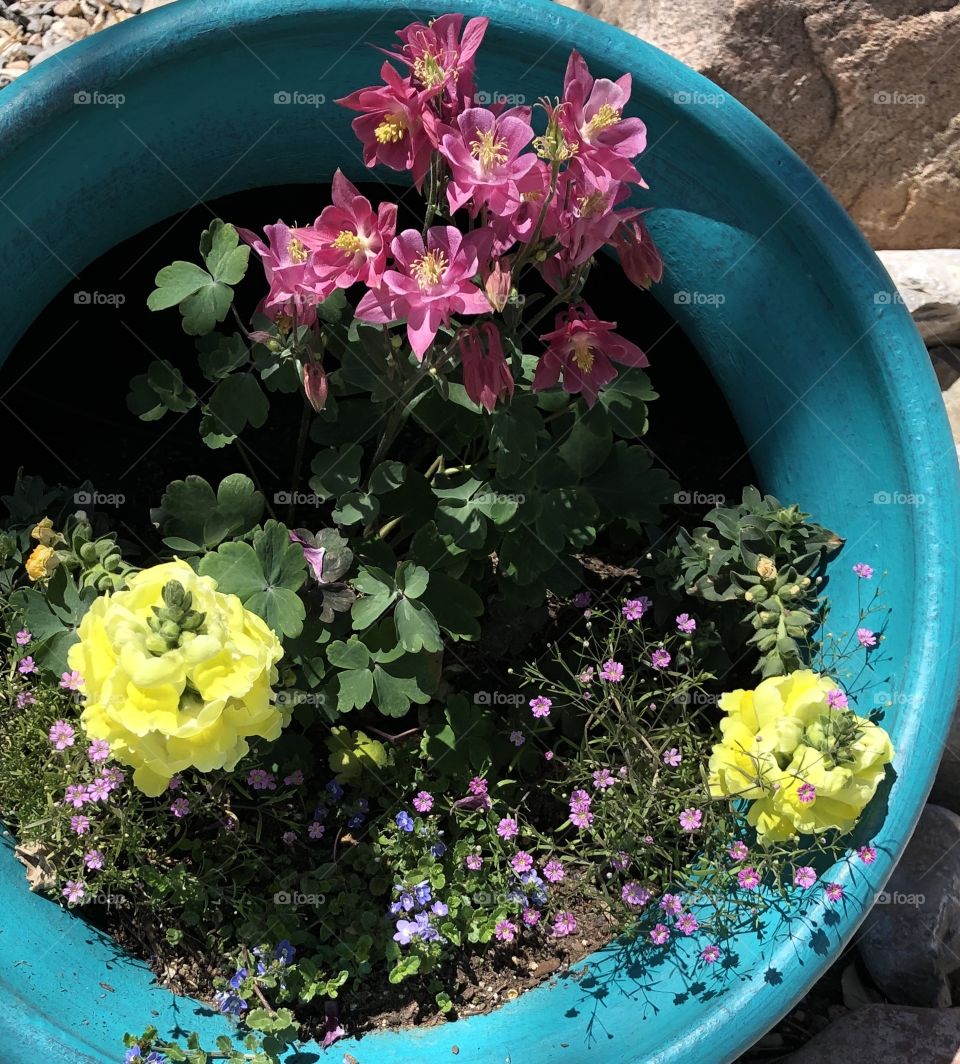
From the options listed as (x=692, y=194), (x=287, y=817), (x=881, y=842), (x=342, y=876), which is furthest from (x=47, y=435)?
(x=881, y=842)

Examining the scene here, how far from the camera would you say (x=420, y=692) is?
1.37m

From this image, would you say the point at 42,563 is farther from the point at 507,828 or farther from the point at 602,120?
the point at 602,120

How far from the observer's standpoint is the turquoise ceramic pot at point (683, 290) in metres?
1.27

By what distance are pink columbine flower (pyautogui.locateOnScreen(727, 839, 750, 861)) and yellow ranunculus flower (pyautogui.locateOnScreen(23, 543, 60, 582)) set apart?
876mm

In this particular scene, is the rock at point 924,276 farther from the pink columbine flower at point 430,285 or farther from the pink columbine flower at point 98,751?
the pink columbine flower at point 98,751

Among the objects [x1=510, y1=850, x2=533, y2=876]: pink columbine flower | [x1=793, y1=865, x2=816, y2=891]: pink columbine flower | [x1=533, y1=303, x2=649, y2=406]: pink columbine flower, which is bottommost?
[x1=510, y1=850, x2=533, y2=876]: pink columbine flower

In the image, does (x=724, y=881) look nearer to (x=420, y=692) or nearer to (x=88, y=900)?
(x=420, y=692)

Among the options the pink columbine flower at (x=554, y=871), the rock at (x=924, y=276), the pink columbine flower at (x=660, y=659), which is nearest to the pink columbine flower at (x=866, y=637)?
the pink columbine flower at (x=660, y=659)

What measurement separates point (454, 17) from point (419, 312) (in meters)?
0.29

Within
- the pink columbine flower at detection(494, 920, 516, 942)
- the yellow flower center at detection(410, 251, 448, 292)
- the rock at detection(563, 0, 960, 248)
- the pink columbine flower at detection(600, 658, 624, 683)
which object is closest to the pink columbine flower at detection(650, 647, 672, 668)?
the pink columbine flower at detection(600, 658, 624, 683)

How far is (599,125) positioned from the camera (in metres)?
1.02

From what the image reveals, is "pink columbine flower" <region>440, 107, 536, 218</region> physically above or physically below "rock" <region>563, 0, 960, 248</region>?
above

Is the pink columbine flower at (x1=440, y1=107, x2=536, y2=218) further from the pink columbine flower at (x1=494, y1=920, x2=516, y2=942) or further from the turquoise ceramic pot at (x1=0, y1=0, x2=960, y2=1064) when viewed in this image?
the pink columbine flower at (x1=494, y1=920, x2=516, y2=942)

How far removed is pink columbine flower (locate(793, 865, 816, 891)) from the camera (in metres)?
1.25
